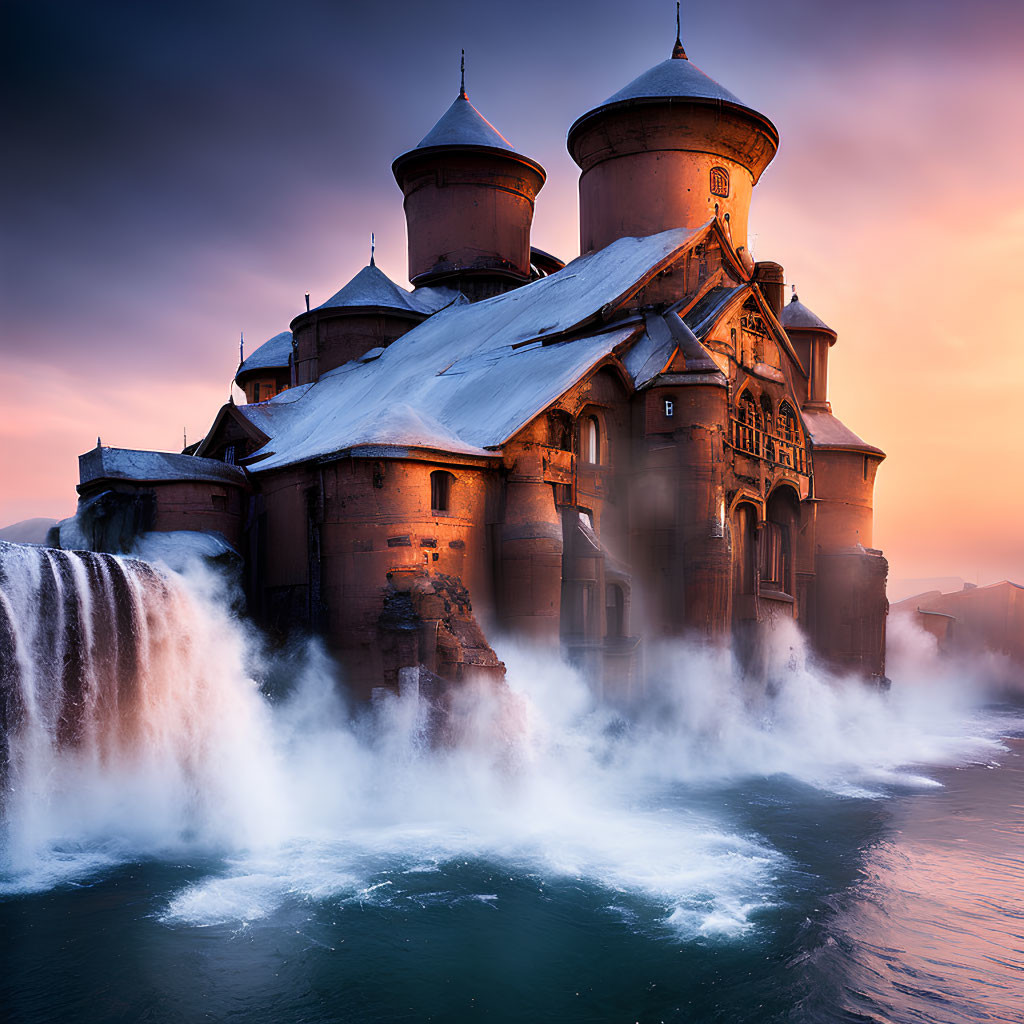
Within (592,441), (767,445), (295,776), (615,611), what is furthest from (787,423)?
(295,776)

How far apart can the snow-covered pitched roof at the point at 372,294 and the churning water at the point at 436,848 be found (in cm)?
1888

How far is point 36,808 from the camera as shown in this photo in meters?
19.4

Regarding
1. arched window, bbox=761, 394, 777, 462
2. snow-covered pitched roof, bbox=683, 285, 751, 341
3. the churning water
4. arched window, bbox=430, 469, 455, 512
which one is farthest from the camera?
arched window, bbox=761, 394, 777, 462

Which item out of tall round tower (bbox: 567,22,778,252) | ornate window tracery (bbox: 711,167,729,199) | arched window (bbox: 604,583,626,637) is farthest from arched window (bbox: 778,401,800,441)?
arched window (bbox: 604,583,626,637)

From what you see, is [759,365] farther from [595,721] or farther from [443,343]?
[595,721]

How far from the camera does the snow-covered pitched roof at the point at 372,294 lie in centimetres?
4284

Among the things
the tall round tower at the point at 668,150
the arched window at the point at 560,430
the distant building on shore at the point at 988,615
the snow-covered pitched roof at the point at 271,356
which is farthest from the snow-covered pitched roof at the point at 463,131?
the distant building on shore at the point at 988,615

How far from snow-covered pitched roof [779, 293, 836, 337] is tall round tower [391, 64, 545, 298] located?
11531mm

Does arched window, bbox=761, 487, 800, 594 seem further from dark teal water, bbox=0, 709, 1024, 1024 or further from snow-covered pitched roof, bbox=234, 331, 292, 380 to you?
snow-covered pitched roof, bbox=234, 331, 292, 380

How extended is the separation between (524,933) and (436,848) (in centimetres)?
475

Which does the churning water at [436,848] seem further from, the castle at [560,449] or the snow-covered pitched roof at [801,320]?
the snow-covered pitched roof at [801,320]

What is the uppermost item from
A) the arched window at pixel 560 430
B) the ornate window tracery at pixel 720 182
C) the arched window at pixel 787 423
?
the ornate window tracery at pixel 720 182

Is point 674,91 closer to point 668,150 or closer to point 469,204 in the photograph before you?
point 668,150

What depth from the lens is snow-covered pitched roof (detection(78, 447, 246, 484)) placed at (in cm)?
2936
